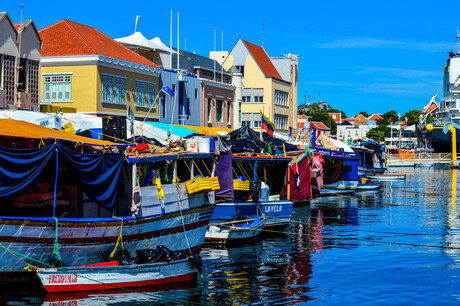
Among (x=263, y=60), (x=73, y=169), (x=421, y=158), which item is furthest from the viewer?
(x=421, y=158)

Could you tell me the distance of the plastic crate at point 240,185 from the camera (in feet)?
106

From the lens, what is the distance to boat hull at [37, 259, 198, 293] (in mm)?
18922

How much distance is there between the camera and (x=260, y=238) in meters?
31.6

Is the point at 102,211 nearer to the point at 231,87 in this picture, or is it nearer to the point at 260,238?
the point at 260,238

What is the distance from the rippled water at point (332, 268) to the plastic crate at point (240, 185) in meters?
2.49

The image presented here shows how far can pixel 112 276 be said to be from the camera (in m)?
19.6

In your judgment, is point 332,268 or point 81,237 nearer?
point 81,237

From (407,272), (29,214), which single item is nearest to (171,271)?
(29,214)

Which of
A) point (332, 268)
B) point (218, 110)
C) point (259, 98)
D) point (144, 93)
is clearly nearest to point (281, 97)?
point (259, 98)

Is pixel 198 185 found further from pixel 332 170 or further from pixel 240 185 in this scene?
pixel 332 170

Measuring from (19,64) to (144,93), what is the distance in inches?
521

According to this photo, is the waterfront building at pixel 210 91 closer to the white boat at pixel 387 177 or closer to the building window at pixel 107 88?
the building window at pixel 107 88

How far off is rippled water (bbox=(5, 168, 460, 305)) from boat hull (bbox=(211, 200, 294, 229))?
0.76m

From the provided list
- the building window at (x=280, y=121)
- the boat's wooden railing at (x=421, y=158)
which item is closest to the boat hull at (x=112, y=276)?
the building window at (x=280, y=121)
